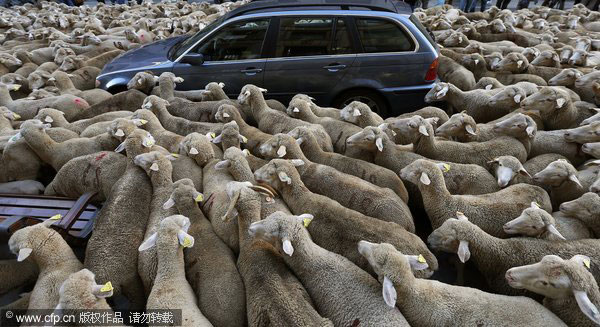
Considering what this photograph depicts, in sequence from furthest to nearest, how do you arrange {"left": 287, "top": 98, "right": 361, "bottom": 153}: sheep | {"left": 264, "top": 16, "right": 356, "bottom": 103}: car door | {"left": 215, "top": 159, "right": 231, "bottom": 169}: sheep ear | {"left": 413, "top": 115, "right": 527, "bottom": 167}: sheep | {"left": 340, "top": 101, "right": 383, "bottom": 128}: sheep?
{"left": 264, "top": 16, "right": 356, "bottom": 103}: car door < {"left": 340, "top": 101, "right": 383, "bottom": 128}: sheep < {"left": 287, "top": 98, "right": 361, "bottom": 153}: sheep < {"left": 413, "top": 115, "right": 527, "bottom": 167}: sheep < {"left": 215, "top": 159, "right": 231, "bottom": 169}: sheep ear

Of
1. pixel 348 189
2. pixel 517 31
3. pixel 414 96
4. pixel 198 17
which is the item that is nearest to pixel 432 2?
pixel 517 31

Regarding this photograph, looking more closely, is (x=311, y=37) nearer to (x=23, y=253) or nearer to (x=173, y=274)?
(x=173, y=274)

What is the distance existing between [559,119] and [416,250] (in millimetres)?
4377

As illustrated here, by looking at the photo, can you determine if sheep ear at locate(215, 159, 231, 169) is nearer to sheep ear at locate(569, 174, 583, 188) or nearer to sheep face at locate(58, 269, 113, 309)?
sheep face at locate(58, 269, 113, 309)

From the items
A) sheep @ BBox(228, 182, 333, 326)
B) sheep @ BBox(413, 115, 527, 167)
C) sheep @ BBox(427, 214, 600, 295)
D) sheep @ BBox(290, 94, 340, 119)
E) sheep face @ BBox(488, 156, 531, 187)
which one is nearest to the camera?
sheep @ BBox(228, 182, 333, 326)

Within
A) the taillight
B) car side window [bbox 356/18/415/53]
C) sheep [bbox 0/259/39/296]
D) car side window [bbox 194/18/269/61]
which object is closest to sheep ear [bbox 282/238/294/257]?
sheep [bbox 0/259/39/296]

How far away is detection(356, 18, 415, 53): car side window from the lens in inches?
268

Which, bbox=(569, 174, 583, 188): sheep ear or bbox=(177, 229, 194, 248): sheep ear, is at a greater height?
bbox=(177, 229, 194, 248): sheep ear

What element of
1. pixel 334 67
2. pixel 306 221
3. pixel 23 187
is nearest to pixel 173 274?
pixel 306 221

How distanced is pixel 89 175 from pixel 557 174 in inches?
234

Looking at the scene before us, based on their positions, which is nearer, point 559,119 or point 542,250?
point 542,250

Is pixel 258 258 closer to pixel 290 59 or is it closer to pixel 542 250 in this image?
pixel 542 250

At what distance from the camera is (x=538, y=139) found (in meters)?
5.71

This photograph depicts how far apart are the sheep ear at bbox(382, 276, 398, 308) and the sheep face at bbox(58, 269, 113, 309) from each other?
2.24m
